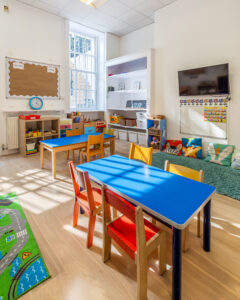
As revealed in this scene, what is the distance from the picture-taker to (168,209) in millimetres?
1247

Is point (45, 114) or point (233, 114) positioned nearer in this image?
point (233, 114)

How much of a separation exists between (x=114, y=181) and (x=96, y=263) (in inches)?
26.2

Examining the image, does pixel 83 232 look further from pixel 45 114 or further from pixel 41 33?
pixel 41 33

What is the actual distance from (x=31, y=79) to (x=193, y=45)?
13.1 ft

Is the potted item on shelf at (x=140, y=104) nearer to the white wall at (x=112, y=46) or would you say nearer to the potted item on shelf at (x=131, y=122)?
the potted item on shelf at (x=131, y=122)

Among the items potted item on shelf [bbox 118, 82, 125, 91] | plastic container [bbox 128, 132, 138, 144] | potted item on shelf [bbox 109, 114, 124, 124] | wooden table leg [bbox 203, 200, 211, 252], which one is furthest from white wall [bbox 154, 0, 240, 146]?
wooden table leg [bbox 203, 200, 211, 252]

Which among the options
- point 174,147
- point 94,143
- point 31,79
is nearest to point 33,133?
point 31,79

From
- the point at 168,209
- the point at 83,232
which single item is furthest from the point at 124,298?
the point at 83,232

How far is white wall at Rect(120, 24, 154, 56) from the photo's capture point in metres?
5.88

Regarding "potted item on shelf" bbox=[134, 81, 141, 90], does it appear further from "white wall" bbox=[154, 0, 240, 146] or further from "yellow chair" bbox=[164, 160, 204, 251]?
"yellow chair" bbox=[164, 160, 204, 251]

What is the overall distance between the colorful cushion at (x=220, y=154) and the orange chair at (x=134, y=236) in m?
3.05

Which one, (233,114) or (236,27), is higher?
(236,27)

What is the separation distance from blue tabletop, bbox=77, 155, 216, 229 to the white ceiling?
14.9ft

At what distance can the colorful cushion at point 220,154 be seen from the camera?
3.90 meters
